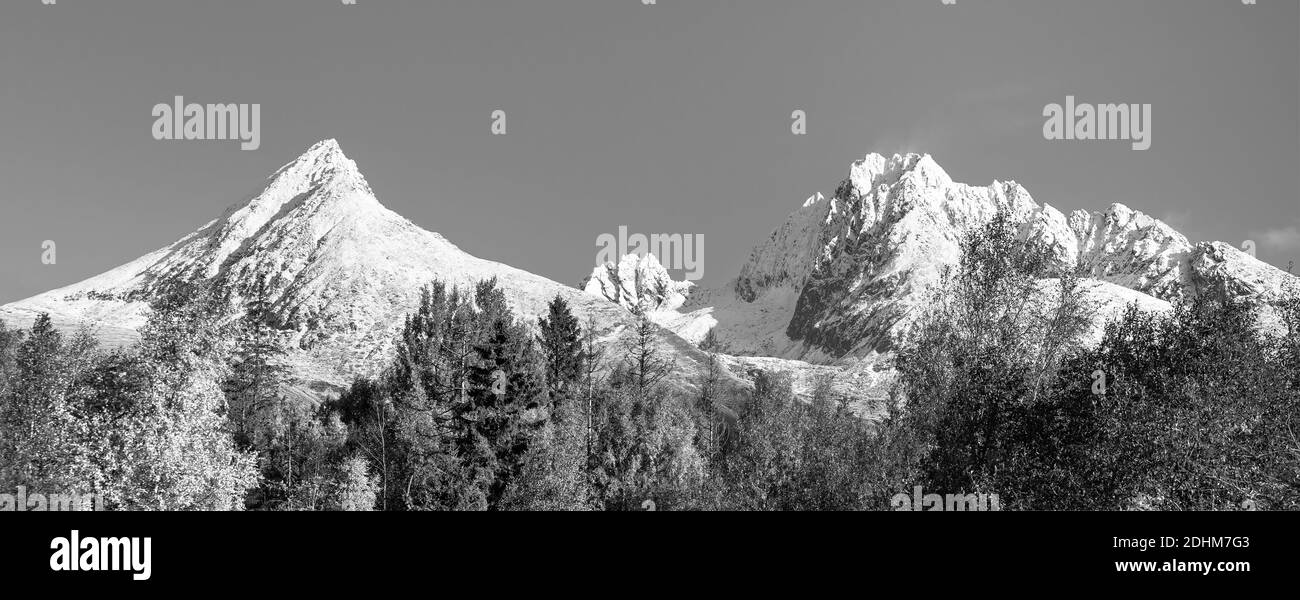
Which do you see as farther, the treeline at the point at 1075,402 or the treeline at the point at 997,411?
the treeline at the point at 997,411

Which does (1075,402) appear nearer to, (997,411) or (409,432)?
(997,411)

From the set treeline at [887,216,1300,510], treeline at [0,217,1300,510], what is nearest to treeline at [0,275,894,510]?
treeline at [0,217,1300,510]

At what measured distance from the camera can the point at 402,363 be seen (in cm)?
7100

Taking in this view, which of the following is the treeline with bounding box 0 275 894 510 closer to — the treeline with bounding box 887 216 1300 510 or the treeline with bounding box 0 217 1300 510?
the treeline with bounding box 0 217 1300 510

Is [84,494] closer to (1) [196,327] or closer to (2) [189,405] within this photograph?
(2) [189,405]

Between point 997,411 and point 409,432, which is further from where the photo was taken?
point 409,432

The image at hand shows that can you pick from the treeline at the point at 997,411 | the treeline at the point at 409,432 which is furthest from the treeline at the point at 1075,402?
the treeline at the point at 409,432

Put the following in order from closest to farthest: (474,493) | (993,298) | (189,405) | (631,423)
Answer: (189,405) < (993,298) < (474,493) < (631,423)

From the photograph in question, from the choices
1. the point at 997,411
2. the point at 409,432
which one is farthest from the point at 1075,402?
the point at 409,432

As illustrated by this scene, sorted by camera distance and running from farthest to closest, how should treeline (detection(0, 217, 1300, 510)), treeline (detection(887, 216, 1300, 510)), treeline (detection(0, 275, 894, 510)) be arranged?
treeline (detection(0, 275, 894, 510))
treeline (detection(0, 217, 1300, 510))
treeline (detection(887, 216, 1300, 510))

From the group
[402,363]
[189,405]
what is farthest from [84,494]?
[402,363]

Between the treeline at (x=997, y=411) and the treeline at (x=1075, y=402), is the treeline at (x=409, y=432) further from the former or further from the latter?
the treeline at (x=1075, y=402)
